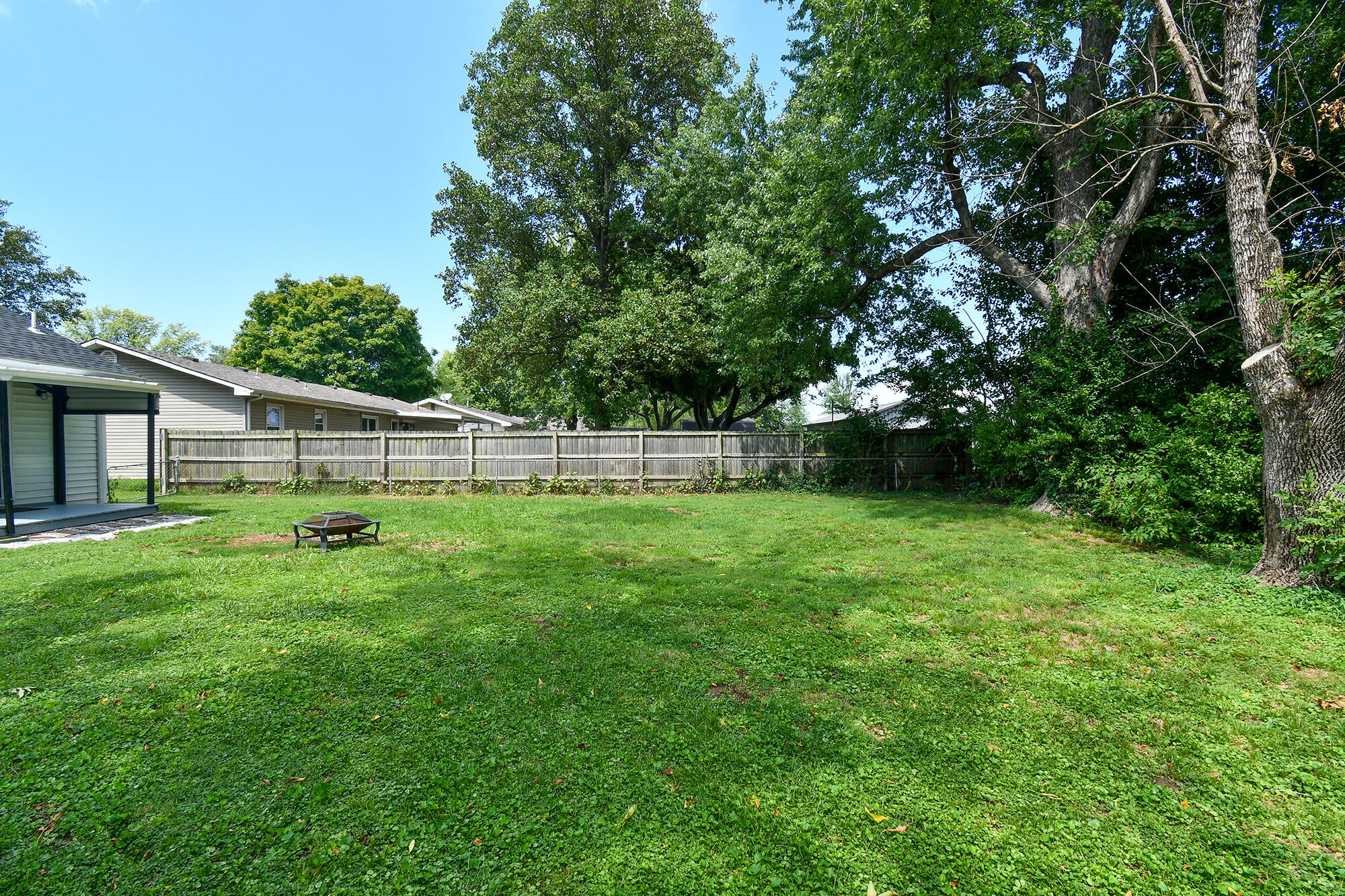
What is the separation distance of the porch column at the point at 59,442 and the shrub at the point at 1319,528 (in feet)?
60.5

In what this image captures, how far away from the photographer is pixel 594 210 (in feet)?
61.4

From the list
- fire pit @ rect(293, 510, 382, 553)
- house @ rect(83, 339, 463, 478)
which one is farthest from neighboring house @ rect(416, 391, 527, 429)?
fire pit @ rect(293, 510, 382, 553)

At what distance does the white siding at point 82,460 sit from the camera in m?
10.9

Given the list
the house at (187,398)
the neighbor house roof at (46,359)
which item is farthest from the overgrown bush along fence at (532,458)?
the neighbor house roof at (46,359)

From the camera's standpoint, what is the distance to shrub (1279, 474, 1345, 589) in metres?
4.93

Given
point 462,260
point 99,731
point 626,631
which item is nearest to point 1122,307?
point 626,631

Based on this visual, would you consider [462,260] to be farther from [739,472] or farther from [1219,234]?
[1219,234]

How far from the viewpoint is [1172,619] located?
189 inches

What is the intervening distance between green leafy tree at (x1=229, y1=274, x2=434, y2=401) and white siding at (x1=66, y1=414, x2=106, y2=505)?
26.4 meters

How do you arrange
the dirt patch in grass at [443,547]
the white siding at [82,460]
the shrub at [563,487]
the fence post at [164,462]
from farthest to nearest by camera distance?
the shrub at [563,487] → the fence post at [164,462] → the white siding at [82,460] → the dirt patch in grass at [443,547]

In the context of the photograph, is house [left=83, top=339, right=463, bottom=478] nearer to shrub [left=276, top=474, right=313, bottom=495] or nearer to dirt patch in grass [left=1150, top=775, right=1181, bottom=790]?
shrub [left=276, top=474, right=313, bottom=495]

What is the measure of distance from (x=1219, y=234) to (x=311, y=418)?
82.7 feet

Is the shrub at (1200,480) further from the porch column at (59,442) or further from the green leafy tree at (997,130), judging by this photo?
the porch column at (59,442)

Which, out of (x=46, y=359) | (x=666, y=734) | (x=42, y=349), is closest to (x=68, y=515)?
(x=46, y=359)
